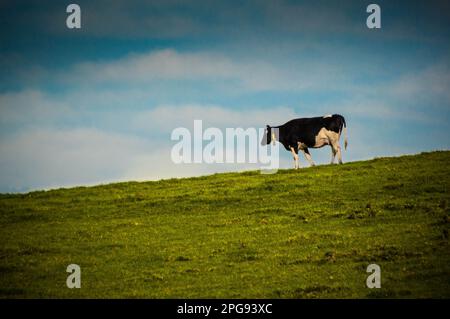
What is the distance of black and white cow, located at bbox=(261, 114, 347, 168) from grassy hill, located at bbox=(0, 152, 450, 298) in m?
2.65

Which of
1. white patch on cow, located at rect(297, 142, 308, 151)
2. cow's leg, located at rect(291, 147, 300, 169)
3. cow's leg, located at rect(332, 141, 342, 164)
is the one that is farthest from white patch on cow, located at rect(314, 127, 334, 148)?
cow's leg, located at rect(291, 147, 300, 169)

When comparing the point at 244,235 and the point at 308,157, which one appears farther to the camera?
the point at 308,157

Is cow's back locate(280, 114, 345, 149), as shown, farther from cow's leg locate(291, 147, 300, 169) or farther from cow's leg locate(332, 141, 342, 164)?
cow's leg locate(332, 141, 342, 164)

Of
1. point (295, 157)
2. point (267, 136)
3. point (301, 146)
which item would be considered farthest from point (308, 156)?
point (267, 136)

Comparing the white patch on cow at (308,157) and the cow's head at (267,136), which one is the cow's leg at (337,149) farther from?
the cow's head at (267,136)

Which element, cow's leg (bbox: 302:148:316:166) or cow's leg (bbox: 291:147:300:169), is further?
cow's leg (bbox: 302:148:316:166)

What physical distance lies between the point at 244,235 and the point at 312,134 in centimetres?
1610

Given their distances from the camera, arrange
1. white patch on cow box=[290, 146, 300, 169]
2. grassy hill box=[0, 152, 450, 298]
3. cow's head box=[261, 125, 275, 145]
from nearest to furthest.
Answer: grassy hill box=[0, 152, 450, 298] → white patch on cow box=[290, 146, 300, 169] → cow's head box=[261, 125, 275, 145]

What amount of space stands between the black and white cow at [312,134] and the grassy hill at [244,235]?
265cm

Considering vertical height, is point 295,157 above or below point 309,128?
below

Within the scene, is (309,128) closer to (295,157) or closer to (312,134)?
(312,134)

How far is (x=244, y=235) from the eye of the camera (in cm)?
2528

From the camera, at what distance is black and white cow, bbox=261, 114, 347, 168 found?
1549 inches
